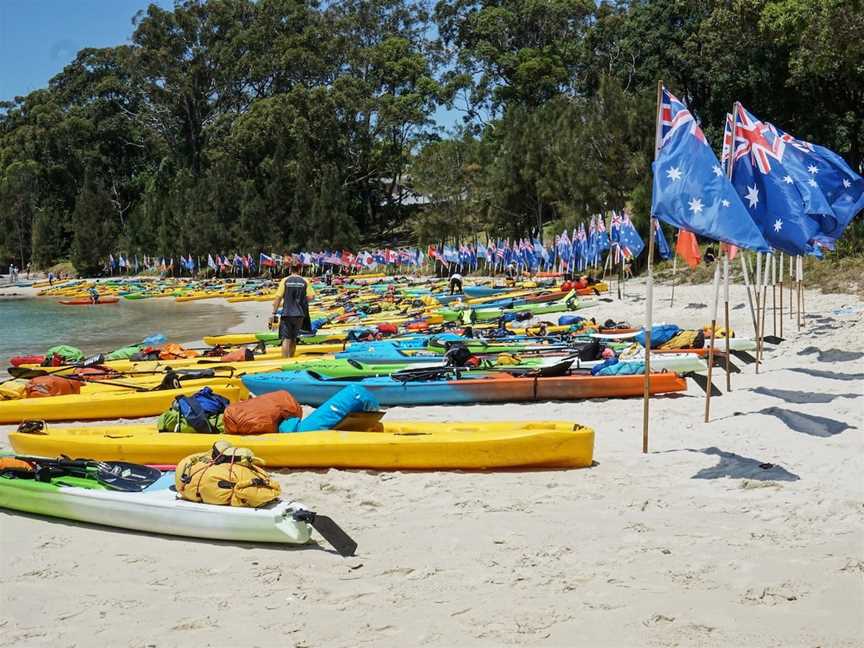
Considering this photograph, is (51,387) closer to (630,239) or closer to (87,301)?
(630,239)

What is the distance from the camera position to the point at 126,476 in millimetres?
6574

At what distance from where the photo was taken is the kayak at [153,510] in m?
5.56

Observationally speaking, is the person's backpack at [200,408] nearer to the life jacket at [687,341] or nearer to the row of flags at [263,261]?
the life jacket at [687,341]

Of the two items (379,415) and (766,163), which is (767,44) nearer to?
(766,163)

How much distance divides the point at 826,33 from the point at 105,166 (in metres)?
69.9

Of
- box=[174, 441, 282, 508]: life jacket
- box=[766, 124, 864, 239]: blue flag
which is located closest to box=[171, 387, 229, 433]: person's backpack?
box=[174, 441, 282, 508]: life jacket

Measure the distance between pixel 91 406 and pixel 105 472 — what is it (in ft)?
15.3

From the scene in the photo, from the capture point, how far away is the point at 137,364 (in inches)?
548

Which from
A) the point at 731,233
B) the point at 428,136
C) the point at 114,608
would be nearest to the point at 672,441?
the point at 731,233

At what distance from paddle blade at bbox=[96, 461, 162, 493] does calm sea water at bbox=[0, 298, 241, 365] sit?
15.0 metres

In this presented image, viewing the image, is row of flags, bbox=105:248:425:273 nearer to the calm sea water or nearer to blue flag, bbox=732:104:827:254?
the calm sea water

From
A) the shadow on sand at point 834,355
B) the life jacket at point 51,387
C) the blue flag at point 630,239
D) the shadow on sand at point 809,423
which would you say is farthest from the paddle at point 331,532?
the blue flag at point 630,239

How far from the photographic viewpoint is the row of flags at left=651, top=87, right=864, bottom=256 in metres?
7.44

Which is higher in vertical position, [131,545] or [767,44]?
[767,44]
